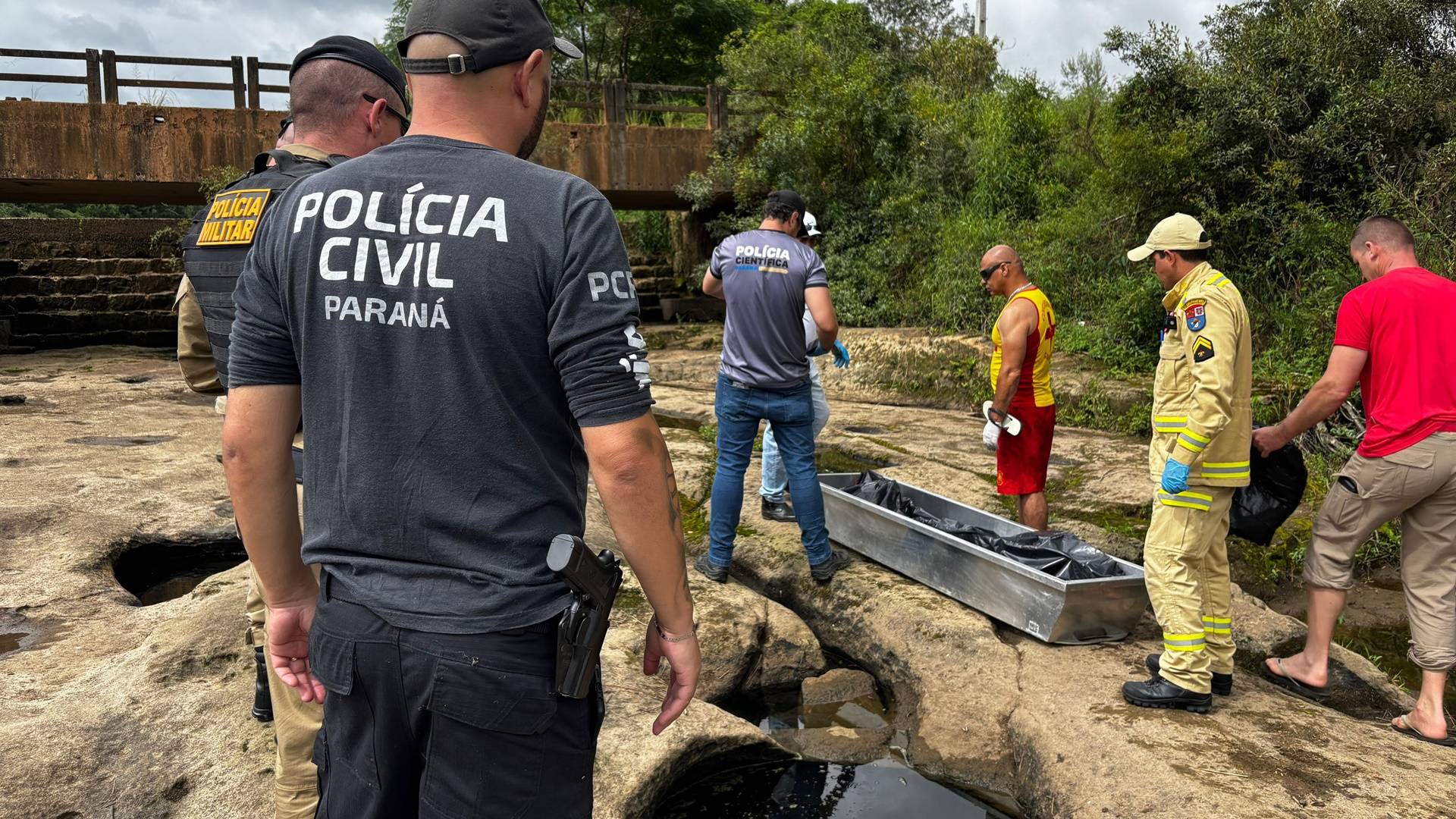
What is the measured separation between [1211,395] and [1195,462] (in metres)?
0.27

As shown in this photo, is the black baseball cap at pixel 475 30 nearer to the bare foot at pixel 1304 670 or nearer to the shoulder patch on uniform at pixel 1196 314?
the shoulder patch on uniform at pixel 1196 314

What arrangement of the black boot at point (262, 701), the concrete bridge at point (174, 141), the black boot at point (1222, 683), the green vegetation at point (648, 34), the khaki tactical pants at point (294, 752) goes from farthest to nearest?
the green vegetation at point (648, 34) < the concrete bridge at point (174, 141) < the black boot at point (1222, 683) < the black boot at point (262, 701) < the khaki tactical pants at point (294, 752)

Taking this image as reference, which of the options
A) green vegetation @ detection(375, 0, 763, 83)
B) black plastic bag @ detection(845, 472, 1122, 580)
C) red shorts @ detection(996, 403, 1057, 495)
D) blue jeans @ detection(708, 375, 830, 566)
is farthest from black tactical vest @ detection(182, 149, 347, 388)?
green vegetation @ detection(375, 0, 763, 83)

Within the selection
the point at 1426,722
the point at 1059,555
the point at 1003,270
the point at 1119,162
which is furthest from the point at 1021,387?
the point at 1119,162

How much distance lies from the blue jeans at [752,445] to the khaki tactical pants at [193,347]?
2401 millimetres

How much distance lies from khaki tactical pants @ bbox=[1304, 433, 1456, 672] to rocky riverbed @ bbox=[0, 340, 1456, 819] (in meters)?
0.44

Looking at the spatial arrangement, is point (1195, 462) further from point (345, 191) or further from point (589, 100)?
point (589, 100)

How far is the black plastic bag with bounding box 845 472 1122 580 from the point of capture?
4.50m

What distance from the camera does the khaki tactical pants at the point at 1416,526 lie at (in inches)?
147

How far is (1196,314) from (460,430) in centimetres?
305

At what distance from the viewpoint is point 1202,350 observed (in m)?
3.60

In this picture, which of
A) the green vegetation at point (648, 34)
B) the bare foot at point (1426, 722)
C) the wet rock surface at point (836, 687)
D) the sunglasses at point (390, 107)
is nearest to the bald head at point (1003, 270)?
the wet rock surface at point (836, 687)

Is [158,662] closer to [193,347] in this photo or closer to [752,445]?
[193,347]

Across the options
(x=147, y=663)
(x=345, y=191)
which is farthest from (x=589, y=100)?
(x=345, y=191)
